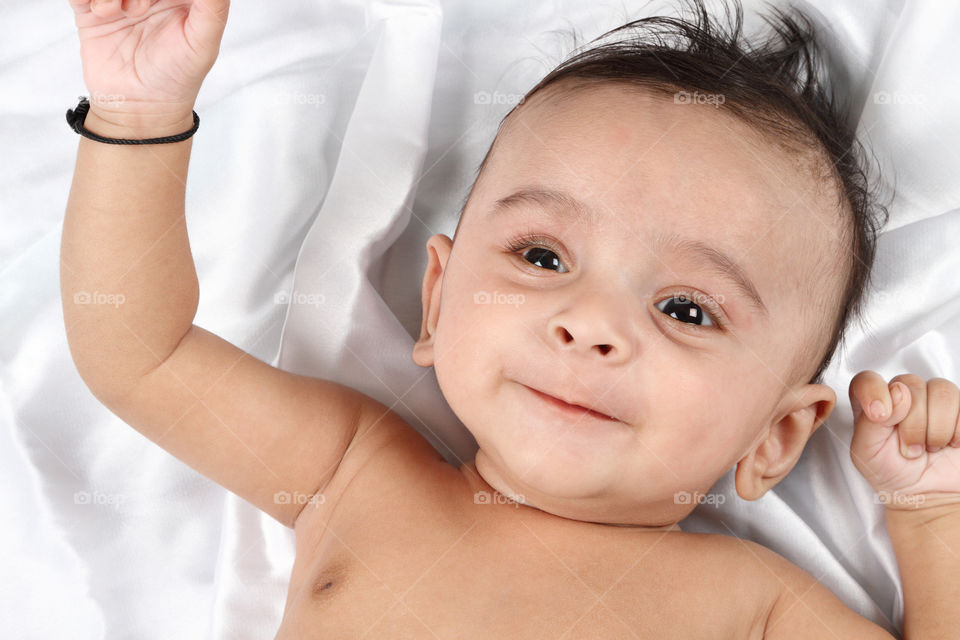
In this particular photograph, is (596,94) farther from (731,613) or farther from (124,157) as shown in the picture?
(731,613)

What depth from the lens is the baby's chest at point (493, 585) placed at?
1648 mm

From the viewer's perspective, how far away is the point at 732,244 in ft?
5.35

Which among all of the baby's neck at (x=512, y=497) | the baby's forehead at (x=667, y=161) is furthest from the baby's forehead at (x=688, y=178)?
the baby's neck at (x=512, y=497)

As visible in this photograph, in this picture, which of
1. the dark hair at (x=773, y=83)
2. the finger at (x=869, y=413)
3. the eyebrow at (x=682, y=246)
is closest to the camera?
the eyebrow at (x=682, y=246)

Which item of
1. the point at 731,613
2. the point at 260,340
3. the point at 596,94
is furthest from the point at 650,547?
the point at 260,340

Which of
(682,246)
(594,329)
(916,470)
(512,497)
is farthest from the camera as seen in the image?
(916,470)

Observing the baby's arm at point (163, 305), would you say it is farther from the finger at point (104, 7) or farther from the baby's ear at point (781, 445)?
the baby's ear at point (781, 445)

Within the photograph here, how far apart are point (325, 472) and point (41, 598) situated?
72cm

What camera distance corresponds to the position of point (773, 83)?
6.05 feet

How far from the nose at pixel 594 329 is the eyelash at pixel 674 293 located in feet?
0.44

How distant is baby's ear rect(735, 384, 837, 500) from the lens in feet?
5.97

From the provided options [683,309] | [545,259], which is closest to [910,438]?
[683,309]

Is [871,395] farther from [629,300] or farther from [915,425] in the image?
[629,300]

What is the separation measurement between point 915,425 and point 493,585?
918mm
